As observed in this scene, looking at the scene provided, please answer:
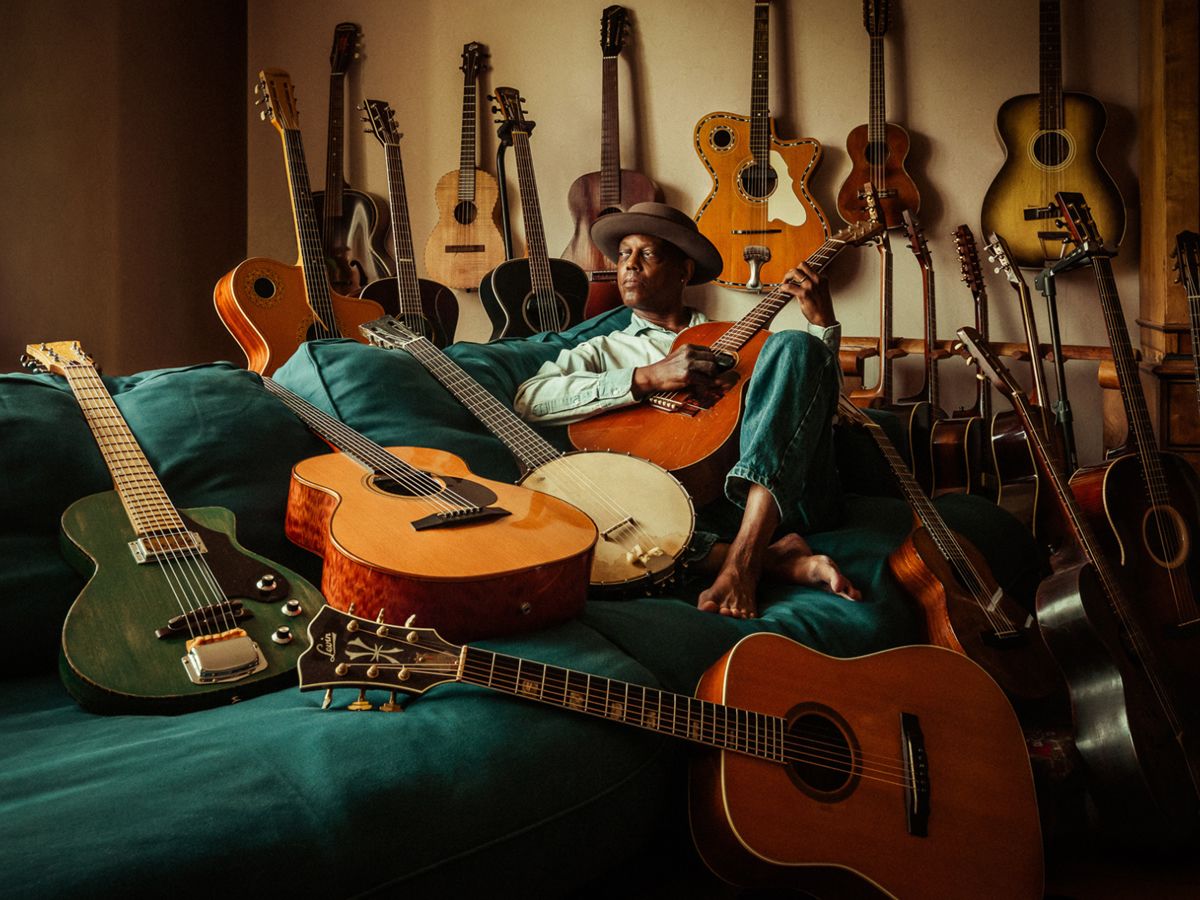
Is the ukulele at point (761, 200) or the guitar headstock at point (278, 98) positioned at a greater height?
the guitar headstock at point (278, 98)

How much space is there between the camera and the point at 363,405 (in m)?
1.95

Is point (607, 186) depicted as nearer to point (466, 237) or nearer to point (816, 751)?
point (466, 237)

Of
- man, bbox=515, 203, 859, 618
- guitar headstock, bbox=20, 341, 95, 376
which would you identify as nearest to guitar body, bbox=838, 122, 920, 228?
man, bbox=515, 203, 859, 618

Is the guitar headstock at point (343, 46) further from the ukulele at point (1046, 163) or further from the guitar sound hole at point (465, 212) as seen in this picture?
the ukulele at point (1046, 163)

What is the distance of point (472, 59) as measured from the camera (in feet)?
14.3

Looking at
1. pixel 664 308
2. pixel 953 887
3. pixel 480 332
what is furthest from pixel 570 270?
pixel 953 887

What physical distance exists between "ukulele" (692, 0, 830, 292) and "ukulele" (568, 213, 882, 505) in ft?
4.72

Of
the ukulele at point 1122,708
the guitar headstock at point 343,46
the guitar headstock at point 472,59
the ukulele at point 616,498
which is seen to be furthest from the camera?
the guitar headstock at point 343,46

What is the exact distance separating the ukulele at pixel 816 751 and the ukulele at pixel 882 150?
263cm

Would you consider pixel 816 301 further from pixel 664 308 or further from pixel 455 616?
pixel 455 616

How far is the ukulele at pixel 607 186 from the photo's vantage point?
13.1 ft

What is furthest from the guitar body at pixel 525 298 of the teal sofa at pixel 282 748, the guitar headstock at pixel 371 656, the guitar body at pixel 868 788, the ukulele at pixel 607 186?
the guitar headstock at pixel 371 656

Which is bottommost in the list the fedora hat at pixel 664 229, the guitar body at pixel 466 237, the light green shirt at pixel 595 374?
the light green shirt at pixel 595 374

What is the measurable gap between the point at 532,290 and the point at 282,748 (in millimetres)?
2871
